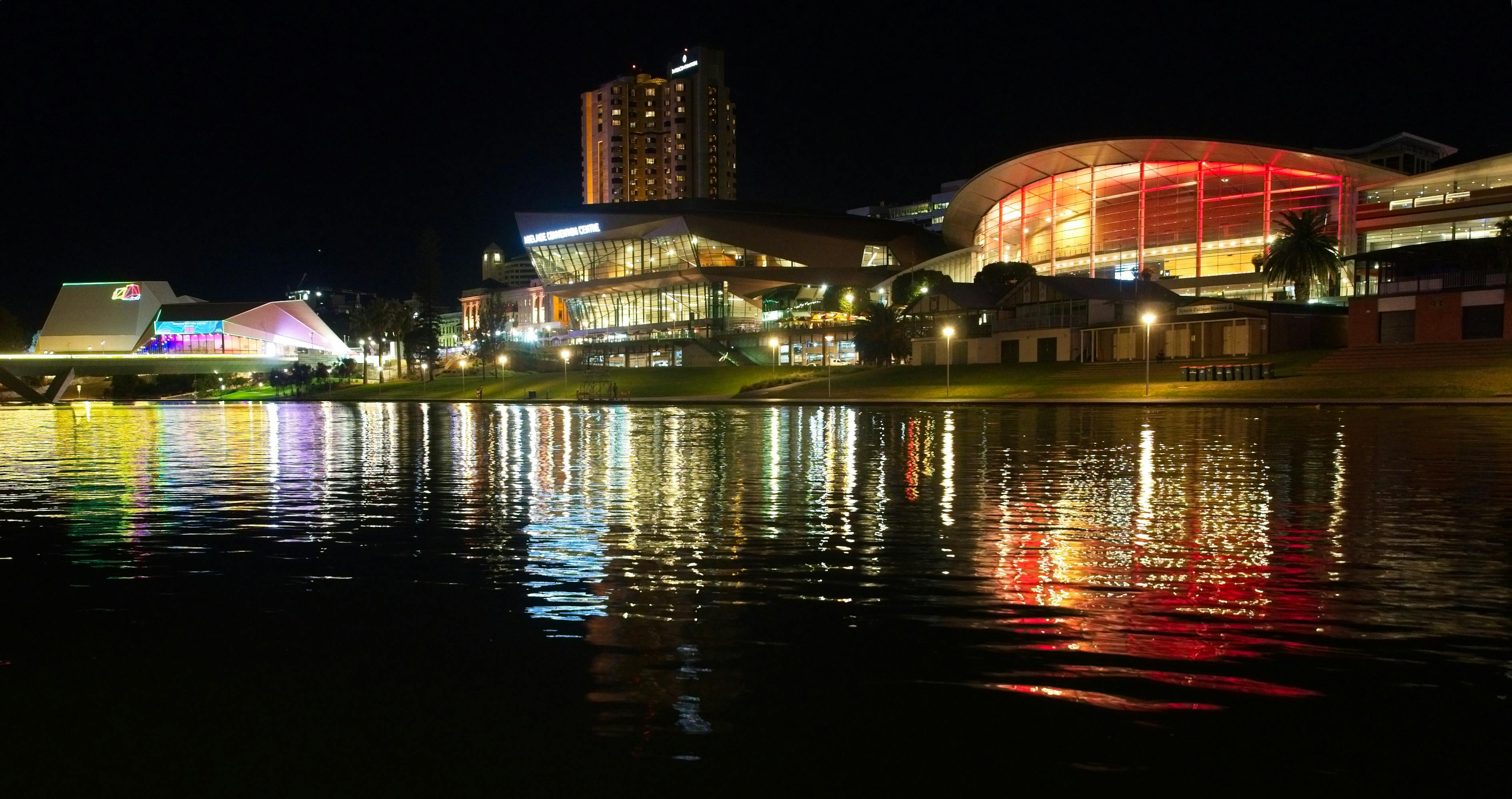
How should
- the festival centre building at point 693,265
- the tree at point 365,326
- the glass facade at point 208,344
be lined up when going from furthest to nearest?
1. the glass facade at point 208,344
2. the tree at point 365,326
3. the festival centre building at point 693,265

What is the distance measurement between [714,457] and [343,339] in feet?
615

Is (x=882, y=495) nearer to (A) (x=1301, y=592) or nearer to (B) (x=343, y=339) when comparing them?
(A) (x=1301, y=592)

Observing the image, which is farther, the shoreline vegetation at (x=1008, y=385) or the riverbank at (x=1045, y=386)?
the shoreline vegetation at (x=1008, y=385)

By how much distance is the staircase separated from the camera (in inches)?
2023

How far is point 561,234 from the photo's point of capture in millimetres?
141125

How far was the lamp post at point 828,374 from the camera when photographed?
219ft

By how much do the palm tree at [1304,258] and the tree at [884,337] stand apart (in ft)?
93.6

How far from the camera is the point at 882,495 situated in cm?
1667

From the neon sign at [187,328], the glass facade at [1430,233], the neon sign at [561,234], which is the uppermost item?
the neon sign at [561,234]

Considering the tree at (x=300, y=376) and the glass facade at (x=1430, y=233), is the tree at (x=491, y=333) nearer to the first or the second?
the tree at (x=300, y=376)

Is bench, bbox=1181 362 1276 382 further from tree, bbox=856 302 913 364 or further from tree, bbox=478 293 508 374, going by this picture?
tree, bbox=478 293 508 374

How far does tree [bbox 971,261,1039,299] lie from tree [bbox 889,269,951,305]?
4.48m

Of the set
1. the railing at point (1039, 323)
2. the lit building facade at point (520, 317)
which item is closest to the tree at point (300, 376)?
the lit building facade at point (520, 317)

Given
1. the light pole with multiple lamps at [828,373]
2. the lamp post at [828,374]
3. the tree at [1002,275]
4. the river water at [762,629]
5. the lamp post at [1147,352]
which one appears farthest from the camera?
the tree at [1002,275]
